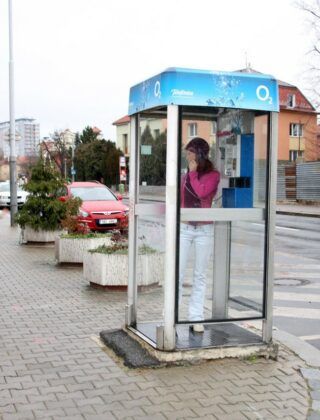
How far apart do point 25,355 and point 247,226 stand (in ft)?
7.95

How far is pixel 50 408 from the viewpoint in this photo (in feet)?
13.4

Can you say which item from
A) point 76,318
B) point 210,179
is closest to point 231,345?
point 210,179

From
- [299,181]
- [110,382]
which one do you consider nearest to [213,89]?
[110,382]

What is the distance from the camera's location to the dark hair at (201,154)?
17.9ft

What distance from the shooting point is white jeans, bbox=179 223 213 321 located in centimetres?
545

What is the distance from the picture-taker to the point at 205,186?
17.8ft

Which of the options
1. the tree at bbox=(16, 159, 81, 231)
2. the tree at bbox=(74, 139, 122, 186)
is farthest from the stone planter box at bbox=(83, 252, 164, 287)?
the tree at bbox=(74, 139, 122, 186)

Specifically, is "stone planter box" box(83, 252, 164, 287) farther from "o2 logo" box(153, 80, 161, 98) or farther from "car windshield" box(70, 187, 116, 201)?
"car windshield" box(70, 187, 116, 201)

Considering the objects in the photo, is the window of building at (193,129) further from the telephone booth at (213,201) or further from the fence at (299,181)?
the fence at (299,181)

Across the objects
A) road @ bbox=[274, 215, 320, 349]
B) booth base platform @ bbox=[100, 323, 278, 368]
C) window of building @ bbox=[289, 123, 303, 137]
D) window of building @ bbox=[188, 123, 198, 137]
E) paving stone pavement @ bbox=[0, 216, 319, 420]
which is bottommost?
road @ bbox=[274, 215, 320, 349]

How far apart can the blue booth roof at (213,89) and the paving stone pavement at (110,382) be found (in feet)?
7.37

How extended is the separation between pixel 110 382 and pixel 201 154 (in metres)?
2.21

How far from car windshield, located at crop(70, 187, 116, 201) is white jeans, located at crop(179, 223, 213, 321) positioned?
494 inches

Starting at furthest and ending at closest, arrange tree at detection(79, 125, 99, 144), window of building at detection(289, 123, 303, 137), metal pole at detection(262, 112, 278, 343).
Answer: tree at detection(79, 125, 99, 144)
window of building at detection(289, 123, 303, 137)
metal pole at detection(262, 112, 278, 343)
